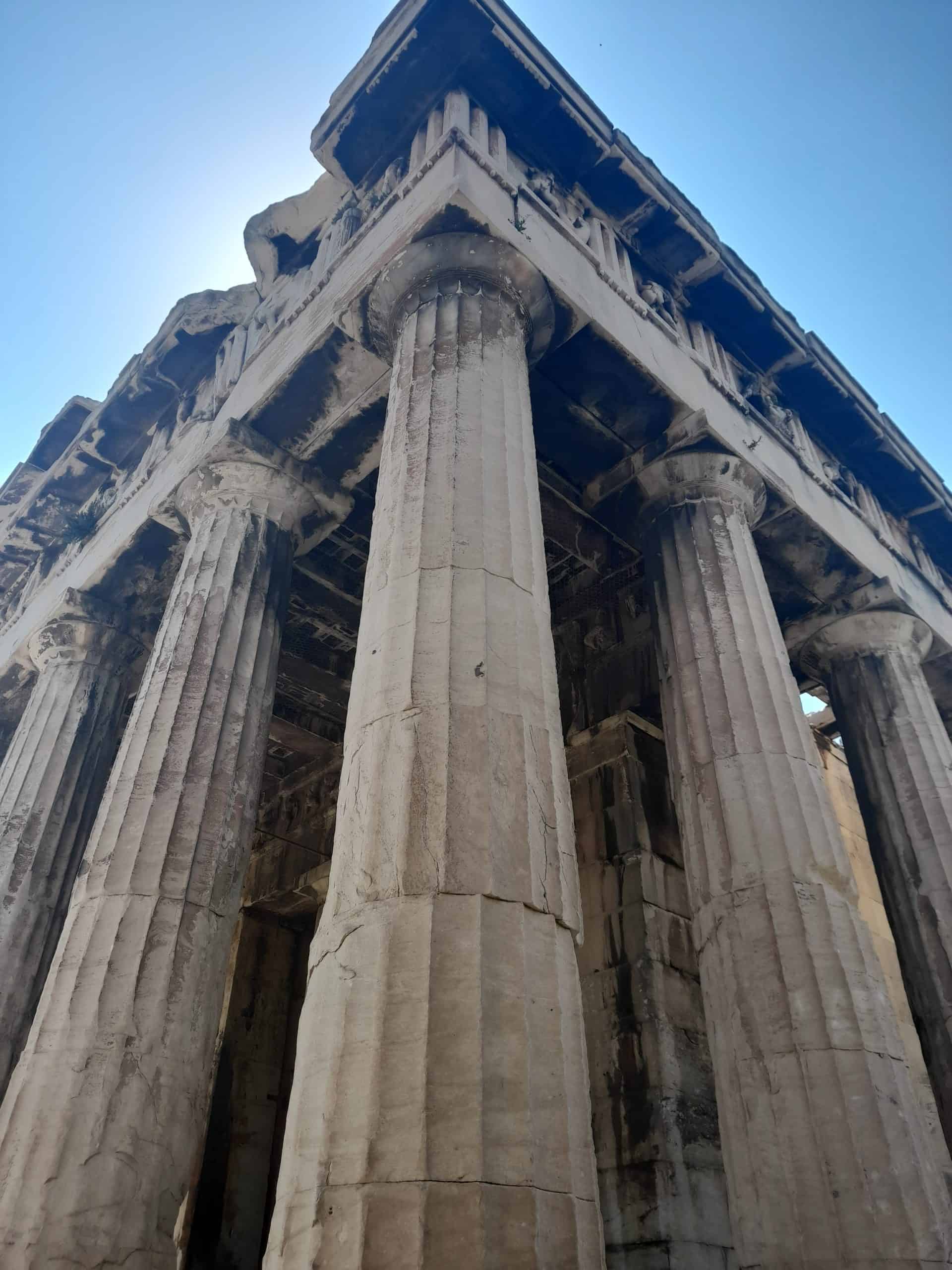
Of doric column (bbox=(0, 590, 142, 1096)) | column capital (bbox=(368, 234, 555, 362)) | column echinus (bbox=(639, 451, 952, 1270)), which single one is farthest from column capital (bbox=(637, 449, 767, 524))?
doric column (bbox=(0, 590, 142, 1096))

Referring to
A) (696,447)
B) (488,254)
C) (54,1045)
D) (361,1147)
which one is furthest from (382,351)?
(361,1147)

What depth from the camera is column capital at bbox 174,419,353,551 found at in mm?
11438

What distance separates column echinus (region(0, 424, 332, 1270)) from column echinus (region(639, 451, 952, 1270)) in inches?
179

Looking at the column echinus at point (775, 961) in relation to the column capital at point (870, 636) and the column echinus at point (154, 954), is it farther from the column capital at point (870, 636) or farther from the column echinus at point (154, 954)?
the column echinus at point (154, 954)

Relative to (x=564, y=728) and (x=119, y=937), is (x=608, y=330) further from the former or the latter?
(x=119, y=937)

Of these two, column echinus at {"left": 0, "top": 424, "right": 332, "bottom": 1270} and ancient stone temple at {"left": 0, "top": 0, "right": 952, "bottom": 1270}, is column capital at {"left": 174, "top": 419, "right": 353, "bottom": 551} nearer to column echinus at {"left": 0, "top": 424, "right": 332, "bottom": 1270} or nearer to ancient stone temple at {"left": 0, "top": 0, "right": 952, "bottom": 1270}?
ancient stone temple at {"left": 0, "top": 0, "right": 952, "bottom": 1270}

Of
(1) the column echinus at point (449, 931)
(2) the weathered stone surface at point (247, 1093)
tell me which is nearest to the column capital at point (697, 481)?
(1) the column echinus at point (449, 931)

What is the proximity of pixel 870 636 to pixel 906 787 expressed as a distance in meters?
2.57

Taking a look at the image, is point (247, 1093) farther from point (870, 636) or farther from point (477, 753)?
point (870, 636)

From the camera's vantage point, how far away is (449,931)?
4648 mm

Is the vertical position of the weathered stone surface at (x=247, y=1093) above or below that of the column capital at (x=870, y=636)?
below

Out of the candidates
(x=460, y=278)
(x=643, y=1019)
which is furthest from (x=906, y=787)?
(x=460, y=278)

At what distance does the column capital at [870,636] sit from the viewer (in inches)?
511

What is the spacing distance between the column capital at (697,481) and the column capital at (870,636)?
10.0 ft
